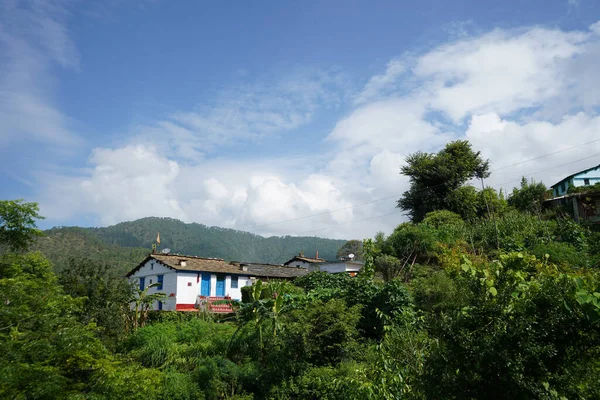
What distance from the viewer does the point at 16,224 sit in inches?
792

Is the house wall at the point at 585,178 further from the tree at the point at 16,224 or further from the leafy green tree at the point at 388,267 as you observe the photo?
Result: the tree at the point at 16,224

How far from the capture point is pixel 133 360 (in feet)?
52.4

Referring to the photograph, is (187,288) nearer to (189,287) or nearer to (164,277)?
(189,287)

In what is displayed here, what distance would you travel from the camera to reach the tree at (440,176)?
104 ft

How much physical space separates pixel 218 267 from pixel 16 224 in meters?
15.7

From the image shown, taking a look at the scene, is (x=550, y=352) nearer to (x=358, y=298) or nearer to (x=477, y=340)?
(x=477, y=340)

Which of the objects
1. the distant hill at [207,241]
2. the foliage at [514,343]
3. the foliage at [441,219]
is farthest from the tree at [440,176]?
the distant hill at [207,241]

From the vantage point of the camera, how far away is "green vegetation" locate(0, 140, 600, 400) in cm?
495

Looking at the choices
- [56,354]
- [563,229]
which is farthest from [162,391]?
[563,229]

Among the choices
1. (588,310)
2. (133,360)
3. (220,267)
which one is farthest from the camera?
(220,267)

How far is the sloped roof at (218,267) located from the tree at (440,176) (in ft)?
34.8

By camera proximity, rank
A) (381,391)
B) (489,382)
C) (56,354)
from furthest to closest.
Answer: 1. (56,354)
2. (381,391)
3. (489,382)

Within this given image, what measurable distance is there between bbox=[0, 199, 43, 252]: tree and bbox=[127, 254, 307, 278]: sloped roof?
11335 millimetres

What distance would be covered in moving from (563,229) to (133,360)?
64.9ft
